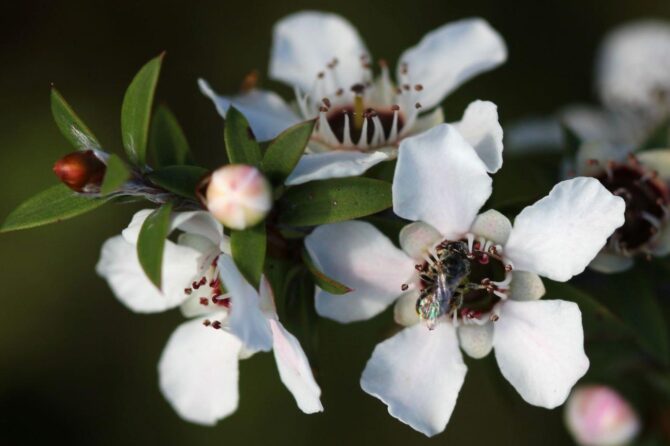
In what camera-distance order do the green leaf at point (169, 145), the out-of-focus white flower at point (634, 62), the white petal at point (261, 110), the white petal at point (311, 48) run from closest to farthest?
the green leaf at point (169, 145)
the white petal at point (261, 110)
the white petal at point (311, 48)
the out-of-focus white flower at point (634, 62)

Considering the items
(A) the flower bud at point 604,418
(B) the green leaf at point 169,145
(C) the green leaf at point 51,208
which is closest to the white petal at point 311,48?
(B) the green leaf at point 169,145

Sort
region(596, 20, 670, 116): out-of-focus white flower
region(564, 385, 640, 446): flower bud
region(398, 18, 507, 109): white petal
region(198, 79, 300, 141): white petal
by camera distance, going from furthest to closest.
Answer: region(596, 20, 670, 116): out-of-focus white flower
region(564, 385, 640, 446): flower bud
region(398, 18, 507, 109): white petal
region(198, 79, 300, 141): white petal

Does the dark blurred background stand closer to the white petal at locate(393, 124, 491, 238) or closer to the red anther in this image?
the red anther

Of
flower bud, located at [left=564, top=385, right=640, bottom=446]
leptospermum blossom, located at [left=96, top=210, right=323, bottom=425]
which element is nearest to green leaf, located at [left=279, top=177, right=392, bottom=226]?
leptospermum blossom, located at [left=96, top=210, right=323, bottom=425]

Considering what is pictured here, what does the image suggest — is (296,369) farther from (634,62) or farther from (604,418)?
(634,62)

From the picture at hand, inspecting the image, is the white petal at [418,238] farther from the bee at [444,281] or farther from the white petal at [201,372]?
the white petal at [201,372]
